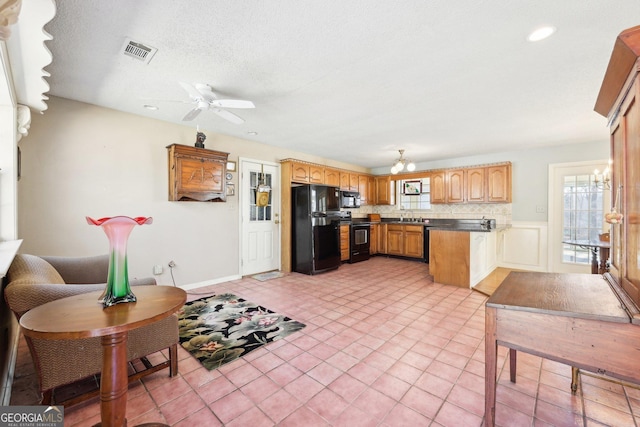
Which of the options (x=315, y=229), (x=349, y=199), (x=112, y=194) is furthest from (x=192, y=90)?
(x=349, y=199)

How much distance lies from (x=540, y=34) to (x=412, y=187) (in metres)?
5.09

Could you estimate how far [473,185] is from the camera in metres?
5.68

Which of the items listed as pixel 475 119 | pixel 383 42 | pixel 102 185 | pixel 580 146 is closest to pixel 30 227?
pixel 102 185

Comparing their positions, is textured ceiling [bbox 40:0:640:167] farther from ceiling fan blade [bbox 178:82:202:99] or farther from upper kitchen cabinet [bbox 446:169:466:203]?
upper kitchen cabinet [bbox 446:169:466:203]

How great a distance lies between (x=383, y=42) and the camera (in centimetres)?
195

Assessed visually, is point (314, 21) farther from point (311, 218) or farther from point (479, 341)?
point (311, 218)

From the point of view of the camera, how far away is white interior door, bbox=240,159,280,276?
4719 millimetres

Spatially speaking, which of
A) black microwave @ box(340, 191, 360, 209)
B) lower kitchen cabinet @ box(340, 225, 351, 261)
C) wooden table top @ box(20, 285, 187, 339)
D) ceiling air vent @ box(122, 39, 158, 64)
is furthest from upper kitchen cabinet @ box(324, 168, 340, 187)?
wooden table top @ box(20, 285, 187, 339)

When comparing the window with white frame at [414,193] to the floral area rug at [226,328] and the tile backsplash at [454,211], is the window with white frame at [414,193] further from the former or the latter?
the floral area rug at [226,328]

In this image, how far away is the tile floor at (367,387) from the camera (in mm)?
1520

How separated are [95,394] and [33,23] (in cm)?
221

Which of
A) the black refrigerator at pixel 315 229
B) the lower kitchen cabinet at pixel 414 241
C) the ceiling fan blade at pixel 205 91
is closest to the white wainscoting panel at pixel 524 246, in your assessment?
the lower kitchen cabinet at pixel 414 241

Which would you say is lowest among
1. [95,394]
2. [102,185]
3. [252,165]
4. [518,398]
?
[518,398]

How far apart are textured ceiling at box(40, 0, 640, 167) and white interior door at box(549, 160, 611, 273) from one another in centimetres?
133
